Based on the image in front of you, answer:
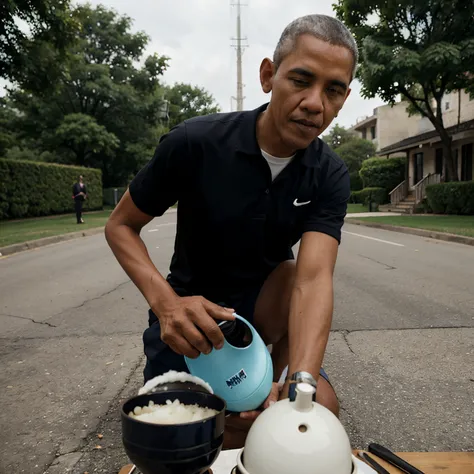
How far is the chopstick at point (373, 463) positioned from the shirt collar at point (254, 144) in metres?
1.12

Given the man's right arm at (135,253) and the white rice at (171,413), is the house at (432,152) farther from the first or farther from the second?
the white rice at (171,413)

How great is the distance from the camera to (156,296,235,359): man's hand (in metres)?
1.33

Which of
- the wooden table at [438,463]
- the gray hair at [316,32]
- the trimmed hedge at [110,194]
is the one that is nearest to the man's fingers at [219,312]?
the wooden table at [438,463]

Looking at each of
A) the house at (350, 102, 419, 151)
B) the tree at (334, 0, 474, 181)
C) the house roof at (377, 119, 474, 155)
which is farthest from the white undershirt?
the house at (350, 102, 419, 151)

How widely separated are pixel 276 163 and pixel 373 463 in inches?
46.0

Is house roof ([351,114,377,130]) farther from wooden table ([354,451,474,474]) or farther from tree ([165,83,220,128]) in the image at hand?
wooden table ([354,451,474,474])

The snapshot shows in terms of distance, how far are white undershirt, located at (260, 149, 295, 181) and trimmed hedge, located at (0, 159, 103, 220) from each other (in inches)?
688

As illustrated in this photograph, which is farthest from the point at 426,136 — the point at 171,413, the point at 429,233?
the point at 171,413

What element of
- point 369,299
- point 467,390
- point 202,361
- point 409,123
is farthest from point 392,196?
point 202,361

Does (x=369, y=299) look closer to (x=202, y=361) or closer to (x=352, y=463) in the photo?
(x=202, y=361)

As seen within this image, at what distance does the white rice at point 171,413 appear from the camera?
3.80ft

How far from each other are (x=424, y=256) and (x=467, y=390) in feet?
20.3

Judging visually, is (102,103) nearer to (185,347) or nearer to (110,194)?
(110,194)

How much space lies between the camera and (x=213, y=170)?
1994mm
